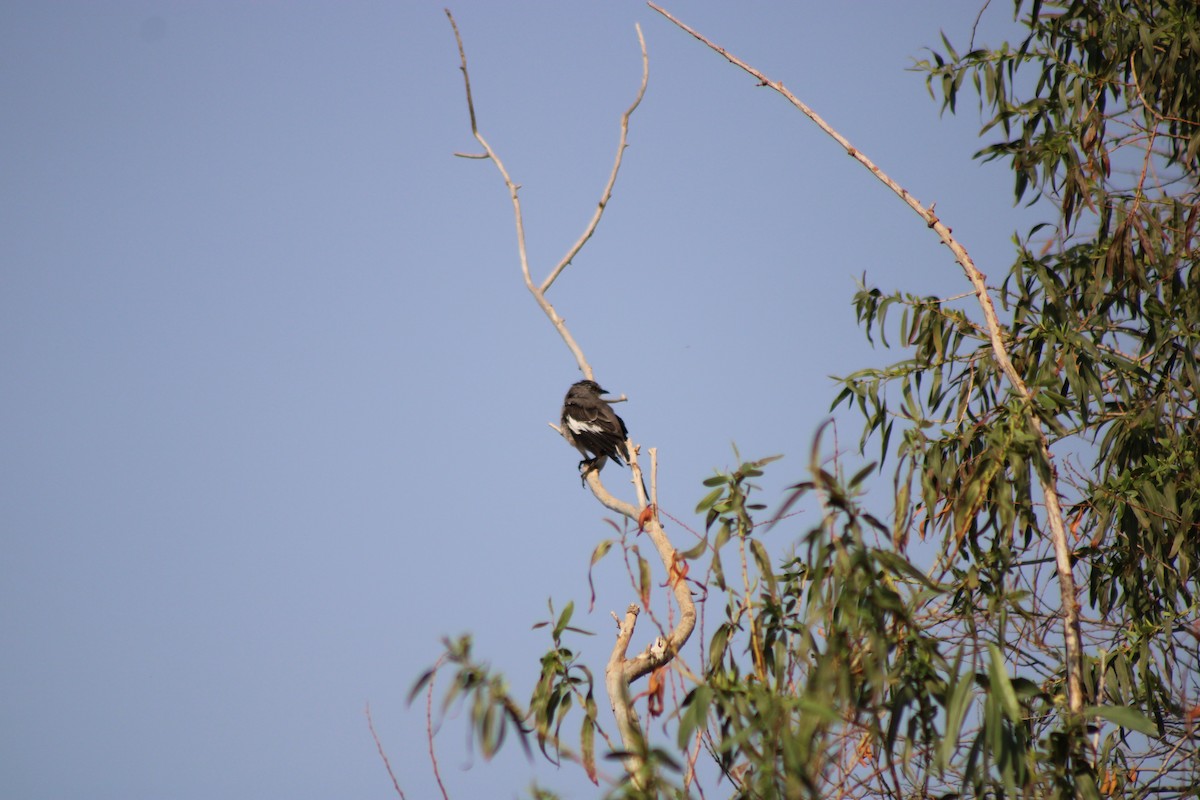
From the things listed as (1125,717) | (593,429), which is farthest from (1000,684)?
(593,429)

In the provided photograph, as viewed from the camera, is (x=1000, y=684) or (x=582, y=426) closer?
(x=1000, y=684)

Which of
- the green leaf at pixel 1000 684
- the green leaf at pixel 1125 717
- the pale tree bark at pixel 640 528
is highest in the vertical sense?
the pale tree bark at pixel 640 528

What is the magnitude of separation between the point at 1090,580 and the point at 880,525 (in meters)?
2.79

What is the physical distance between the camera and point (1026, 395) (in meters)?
3.30

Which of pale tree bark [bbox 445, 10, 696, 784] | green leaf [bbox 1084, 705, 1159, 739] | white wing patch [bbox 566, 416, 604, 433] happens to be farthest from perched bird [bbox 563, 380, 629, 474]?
green leaf [bbox 1084, 705, 1159, 739]

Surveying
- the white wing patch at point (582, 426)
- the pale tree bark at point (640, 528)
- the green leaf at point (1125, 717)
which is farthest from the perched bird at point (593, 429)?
the green leaf at point (1125, 717)

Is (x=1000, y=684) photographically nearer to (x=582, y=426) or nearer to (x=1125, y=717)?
(x=1125, y=717)

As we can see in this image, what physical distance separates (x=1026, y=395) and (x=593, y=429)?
4464mm

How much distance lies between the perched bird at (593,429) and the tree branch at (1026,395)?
3509 mm

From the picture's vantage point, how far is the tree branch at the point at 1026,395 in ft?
9.77

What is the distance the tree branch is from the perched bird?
11.5 feet

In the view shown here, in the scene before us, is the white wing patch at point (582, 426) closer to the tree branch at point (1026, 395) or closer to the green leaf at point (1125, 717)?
the tree branch at point (1026, 395)

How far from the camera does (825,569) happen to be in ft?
9.48

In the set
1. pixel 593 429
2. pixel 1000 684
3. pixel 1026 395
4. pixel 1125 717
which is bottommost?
pixel 1125 717
